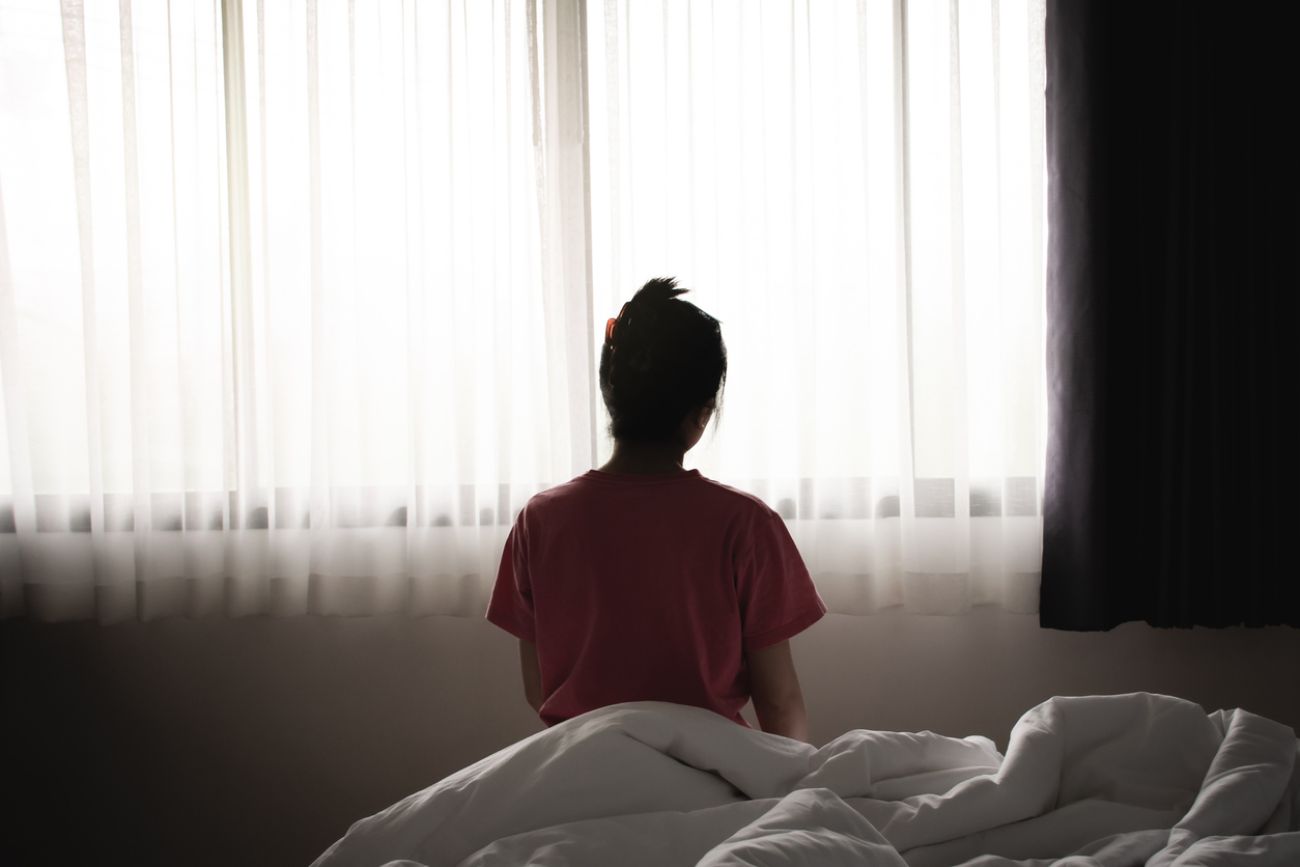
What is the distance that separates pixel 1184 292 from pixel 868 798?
1.42 meters

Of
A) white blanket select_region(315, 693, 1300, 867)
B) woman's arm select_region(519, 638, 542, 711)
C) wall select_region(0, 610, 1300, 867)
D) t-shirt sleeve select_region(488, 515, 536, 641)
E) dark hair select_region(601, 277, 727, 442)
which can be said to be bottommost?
wall select_region(0, 610, 1300, 867)

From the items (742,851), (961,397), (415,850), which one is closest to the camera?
(742,851)

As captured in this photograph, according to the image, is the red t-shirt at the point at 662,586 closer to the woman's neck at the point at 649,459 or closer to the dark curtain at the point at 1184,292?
the woman's neck at the point at 649,459

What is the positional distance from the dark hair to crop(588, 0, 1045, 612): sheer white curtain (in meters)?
0.71

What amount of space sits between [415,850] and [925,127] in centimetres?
168

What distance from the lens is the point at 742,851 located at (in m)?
0.70

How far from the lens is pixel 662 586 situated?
1.19 metres

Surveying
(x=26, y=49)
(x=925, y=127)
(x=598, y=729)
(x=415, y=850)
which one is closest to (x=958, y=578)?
(x=925, y=127)

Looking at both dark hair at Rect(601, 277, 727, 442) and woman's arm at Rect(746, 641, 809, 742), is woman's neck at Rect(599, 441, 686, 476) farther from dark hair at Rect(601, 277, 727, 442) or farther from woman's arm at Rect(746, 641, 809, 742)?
woman's arm at Rect(746, 641, 809, 742)

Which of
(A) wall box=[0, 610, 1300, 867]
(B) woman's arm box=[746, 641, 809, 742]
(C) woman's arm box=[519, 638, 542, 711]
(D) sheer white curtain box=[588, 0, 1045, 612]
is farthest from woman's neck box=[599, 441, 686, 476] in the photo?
(A) wall box=[0, 610, 1300, 867]

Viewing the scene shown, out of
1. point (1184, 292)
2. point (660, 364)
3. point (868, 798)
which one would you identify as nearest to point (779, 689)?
point (868, 798)

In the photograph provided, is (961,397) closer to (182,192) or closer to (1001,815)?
(1001,815)

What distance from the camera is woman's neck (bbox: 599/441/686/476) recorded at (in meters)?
1.22

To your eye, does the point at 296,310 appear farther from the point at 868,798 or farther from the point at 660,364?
the point at 868,798
